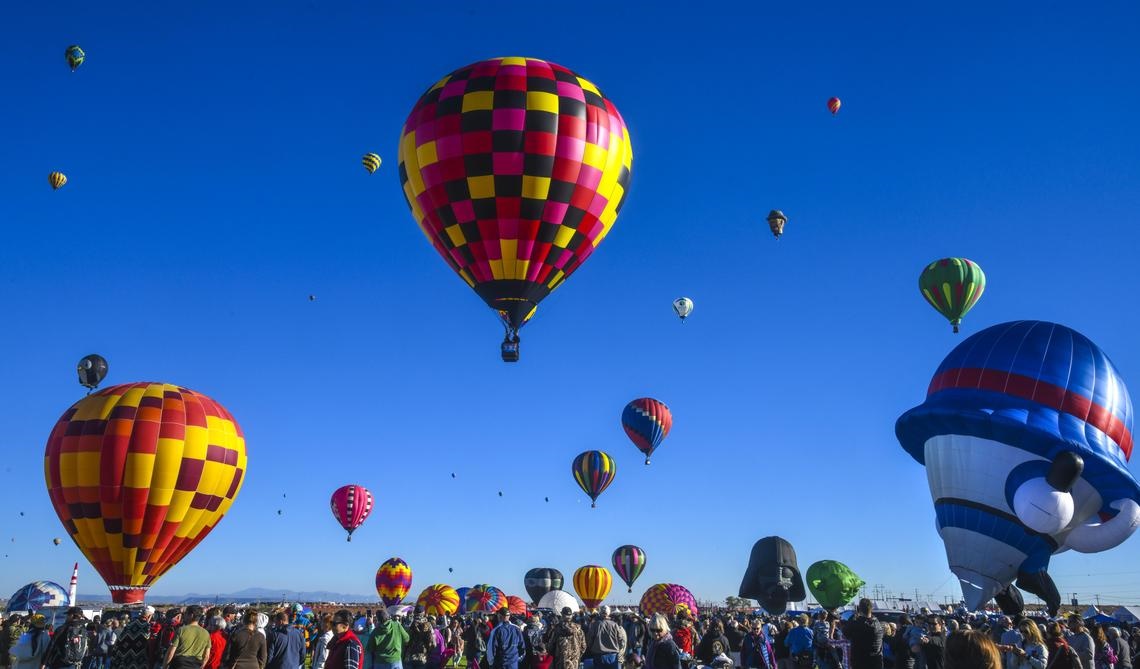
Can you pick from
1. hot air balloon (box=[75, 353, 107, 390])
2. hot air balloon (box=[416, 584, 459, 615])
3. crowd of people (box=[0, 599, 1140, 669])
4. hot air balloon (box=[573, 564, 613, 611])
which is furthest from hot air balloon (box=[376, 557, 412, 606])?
crowd of people (box=[0, 599, 1140, 669])

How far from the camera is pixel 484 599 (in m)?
32.7

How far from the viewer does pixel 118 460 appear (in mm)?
21016

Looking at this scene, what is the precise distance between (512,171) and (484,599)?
752 inches

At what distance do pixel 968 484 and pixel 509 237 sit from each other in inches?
555

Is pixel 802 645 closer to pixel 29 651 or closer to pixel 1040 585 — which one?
pixel 29 651

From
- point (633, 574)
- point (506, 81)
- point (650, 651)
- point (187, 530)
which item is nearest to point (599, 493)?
point (633, 574)

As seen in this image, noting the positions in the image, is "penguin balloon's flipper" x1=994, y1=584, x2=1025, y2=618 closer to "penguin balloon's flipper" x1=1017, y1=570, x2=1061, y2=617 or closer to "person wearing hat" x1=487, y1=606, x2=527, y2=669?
"penguin balloon's flipper" x1=1017, y1=570, x2=1061, y2=617

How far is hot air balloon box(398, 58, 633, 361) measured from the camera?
60.9ft

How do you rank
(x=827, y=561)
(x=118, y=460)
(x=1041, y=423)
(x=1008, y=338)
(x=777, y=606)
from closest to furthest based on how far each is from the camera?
(x=118, y=460), (x=1041, y=423), (x=1008, y=338), (x=827, y=561), (x=777, y=606)

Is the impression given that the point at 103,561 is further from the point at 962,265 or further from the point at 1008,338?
the point at 962,265

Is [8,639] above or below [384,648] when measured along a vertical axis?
below

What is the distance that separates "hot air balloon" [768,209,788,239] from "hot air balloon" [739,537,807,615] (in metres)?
19.2

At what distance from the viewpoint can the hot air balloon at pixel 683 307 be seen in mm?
35500

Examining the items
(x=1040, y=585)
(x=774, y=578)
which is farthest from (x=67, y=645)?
(x=774, y=578)
